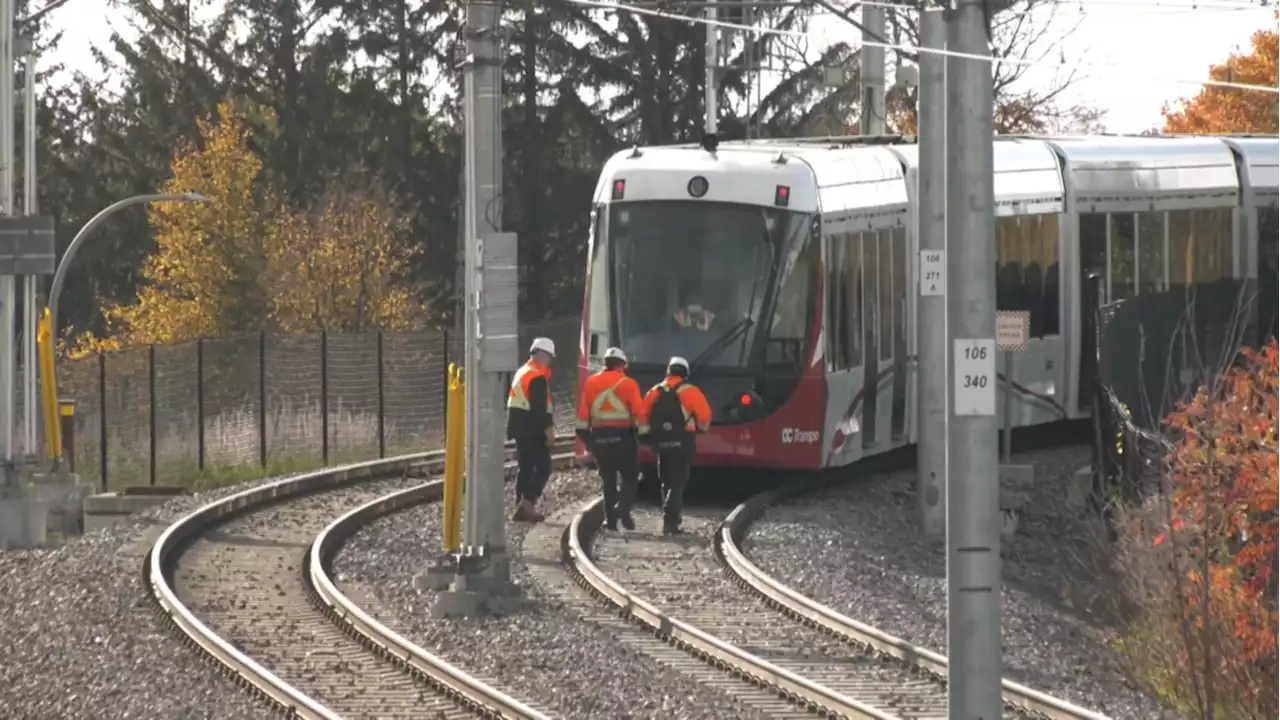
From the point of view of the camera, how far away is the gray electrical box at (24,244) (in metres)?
24.6

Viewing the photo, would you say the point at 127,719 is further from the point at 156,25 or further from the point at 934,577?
the point at 156,25

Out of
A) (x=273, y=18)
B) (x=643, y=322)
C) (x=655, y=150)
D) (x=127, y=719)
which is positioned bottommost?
(x=127, y=719)

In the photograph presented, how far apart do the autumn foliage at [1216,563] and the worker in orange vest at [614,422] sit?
440 centimetres

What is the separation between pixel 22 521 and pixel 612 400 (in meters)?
6.87

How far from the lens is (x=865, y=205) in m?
23.2

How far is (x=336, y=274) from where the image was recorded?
176 feet

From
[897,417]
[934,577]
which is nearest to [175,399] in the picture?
[897,417]

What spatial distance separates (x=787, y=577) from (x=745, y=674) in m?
4.21

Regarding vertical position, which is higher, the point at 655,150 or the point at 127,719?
the point at 655,150

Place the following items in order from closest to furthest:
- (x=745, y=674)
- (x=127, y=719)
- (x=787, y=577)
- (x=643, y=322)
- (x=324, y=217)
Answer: (x=127, y=719) → (x=745, y=674) → (x=787, y=577) → (x=643, y=322) → (x=324, y=217)

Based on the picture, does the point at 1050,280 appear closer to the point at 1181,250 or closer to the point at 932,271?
the point at 1181,250

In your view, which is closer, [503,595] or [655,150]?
[503,595]

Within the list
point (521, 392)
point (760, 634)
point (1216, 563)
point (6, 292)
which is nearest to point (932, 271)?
point (521, 392)

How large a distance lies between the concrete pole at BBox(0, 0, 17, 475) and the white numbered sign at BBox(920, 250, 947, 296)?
9881mm
